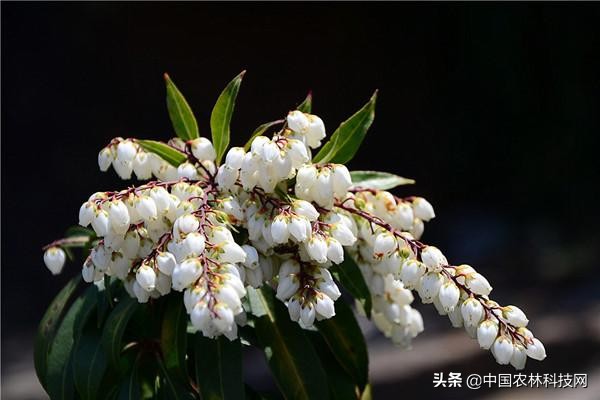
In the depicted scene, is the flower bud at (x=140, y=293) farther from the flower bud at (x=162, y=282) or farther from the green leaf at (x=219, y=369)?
the green leaf at (x=219, y=369)

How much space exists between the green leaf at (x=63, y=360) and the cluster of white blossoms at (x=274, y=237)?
0.21 m

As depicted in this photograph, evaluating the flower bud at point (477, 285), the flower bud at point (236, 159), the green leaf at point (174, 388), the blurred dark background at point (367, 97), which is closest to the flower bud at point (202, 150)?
the flower bud at point (236, 159)

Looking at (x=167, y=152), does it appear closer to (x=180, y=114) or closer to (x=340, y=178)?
(x=180, y=114)

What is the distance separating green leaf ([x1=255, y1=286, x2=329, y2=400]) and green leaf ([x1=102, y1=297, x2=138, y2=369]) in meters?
0.20

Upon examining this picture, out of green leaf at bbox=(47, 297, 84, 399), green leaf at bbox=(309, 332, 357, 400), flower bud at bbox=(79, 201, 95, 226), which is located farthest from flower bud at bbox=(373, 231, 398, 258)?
green leaf at bbox=(47, 297, 84, 399)

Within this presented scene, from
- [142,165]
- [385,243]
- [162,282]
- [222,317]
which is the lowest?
[222,317]

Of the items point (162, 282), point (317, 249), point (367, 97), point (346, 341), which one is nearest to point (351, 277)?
point (346, 341)

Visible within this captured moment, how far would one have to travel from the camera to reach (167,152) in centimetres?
130

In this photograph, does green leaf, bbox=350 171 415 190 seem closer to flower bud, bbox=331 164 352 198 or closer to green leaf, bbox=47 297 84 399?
flower bud, bbox=331 164 352 198

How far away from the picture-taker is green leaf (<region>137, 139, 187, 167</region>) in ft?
4.22

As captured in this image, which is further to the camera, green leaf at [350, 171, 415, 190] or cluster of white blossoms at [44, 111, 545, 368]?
green leaf at [350, 171, 415, 190]

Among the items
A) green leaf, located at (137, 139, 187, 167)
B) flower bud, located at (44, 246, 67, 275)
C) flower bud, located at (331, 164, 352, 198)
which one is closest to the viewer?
flower bud, located at (331, 164, 352, 198)

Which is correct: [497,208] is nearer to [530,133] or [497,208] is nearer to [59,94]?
[530,133]

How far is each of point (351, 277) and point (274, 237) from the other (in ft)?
0.84
